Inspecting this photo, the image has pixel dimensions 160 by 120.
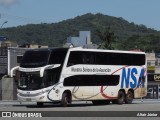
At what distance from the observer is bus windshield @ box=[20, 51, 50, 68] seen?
35.2 m

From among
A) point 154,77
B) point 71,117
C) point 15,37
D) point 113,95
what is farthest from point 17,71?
point 15,37

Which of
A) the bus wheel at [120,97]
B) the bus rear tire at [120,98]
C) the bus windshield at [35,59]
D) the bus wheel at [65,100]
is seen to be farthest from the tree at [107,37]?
the bus windshield at [35,59]

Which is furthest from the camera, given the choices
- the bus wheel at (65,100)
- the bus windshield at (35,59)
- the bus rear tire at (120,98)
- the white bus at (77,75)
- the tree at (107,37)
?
the tree at (107,37)

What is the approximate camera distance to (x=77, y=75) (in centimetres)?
3700

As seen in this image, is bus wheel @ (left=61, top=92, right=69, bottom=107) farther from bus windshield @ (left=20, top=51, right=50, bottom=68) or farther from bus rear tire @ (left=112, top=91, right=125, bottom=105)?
bus rear tire @ (left=112, top=91, right=125, bottom=105)

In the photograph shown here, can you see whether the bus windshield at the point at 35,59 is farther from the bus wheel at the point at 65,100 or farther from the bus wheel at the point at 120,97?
the bus wheel at the point at 120,97

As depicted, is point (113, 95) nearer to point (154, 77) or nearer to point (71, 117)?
point (71, 117)

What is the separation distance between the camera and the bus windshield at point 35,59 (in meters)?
35.2

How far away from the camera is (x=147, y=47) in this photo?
189 meters

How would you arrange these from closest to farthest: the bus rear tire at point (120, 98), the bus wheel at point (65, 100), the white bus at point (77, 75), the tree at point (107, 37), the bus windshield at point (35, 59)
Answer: the bus windshield at point (35, 59), the white bus at point (77, 75), the bus wheel at point (65, 100), the bus rear tire at point (120, 98), the tree at point (107, 37)

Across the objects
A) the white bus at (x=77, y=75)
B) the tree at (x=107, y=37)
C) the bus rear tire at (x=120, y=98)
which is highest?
the tree at (x=107, y=37)

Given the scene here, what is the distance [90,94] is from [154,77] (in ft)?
116

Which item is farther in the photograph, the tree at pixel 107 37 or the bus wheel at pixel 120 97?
the tree at pixel 107 37

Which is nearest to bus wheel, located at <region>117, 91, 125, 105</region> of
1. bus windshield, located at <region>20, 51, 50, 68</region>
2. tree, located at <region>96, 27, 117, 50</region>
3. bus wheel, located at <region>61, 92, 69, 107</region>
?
bus wheel, located at <region>61, 92, 69, 107</region>
